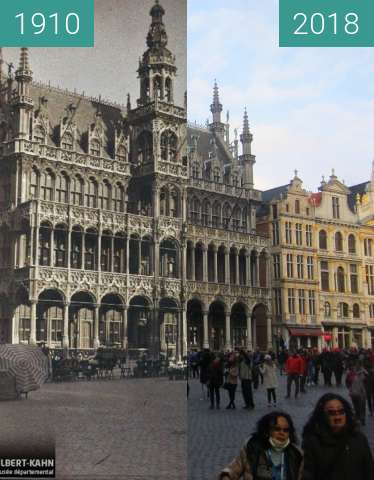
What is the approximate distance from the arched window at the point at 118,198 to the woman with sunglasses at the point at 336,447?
494cm

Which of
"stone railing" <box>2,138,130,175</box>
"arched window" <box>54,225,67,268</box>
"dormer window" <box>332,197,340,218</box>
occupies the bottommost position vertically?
"arched window" <box>54,225,67,268</box>

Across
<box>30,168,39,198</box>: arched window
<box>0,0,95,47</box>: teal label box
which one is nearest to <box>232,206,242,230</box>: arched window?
<box>30,168,39,198</box>: arched window

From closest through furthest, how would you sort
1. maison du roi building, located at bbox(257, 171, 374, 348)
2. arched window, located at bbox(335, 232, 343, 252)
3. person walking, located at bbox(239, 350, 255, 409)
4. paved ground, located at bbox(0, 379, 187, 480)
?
paved ground, located at bbox(0, 379, 187, 480), person walking, located at bbox(239, 350, 255, 409), maison du roi building, located at bbox(257, 171, 374, 348), arched window, located at bbox(335, 232, 343, 252)

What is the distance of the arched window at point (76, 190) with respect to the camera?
28.0 feet

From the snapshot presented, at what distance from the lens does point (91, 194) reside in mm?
8289

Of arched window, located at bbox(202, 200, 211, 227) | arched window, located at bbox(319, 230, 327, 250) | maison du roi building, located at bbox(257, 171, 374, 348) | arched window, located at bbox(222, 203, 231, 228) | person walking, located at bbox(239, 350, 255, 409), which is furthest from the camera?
arched window, located at bbox(319, 230, 327, 250)

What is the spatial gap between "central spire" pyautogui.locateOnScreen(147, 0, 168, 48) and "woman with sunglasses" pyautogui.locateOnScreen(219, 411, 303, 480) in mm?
4920

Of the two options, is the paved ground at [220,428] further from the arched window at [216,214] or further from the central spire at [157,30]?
the arched window at [216,214]

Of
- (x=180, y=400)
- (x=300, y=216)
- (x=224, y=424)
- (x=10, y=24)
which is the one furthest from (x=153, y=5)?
(x=300, y=216)

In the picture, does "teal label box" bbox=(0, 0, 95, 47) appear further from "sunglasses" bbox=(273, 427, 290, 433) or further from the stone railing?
"sunglasses" bbox=(273, 427, 290, 433)

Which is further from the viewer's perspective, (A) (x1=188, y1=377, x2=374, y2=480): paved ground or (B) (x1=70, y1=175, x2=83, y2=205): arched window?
(B) (x1=70, y1=175, x2=83, y2=205): arched window

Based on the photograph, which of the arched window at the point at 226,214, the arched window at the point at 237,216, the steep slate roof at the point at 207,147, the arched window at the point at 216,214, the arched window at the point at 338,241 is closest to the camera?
the arched window at the point at 216,214

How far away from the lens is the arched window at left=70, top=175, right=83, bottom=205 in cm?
855

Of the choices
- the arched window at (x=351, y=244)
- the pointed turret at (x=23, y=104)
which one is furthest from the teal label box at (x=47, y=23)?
the arched window at (x=351, y=244)
